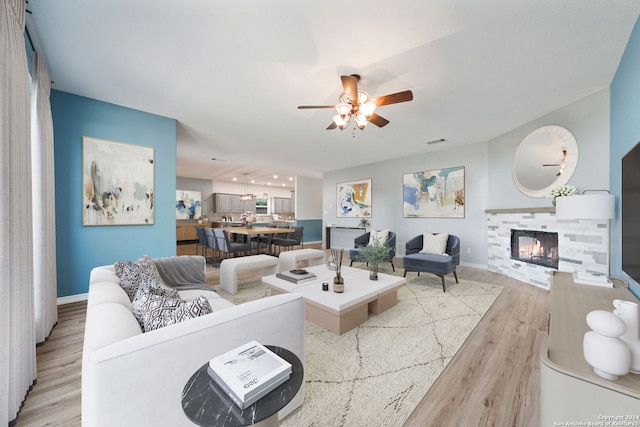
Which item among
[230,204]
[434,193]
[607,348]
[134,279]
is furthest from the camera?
[230,204]

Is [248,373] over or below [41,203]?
below

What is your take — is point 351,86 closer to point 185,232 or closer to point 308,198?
point 308,198

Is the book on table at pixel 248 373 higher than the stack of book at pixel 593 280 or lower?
higher

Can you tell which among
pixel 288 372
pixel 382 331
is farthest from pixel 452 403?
pixel 288 372

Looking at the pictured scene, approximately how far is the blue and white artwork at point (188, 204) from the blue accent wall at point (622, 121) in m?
10.8

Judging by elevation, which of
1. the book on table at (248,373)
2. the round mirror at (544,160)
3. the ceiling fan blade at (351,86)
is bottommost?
the book on table at (248,373)

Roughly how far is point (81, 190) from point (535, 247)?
6.71m

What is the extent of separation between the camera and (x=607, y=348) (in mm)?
872

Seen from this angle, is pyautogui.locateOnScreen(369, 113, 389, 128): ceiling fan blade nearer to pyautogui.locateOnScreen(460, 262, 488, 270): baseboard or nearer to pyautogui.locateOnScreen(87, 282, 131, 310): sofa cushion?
pyautogui.locateOnScreen(87, 282, 131, 310): sofa cushion

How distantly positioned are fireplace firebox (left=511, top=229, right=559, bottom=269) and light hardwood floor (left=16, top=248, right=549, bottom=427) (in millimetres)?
1379

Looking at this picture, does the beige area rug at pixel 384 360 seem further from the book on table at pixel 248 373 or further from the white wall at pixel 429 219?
the white wall at pixel 429 219

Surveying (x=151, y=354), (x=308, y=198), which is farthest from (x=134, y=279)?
(x=308, y=198)

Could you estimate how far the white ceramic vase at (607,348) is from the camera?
856mm

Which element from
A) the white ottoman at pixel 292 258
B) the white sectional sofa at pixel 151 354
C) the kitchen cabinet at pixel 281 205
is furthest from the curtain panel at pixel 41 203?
the kitchen cabinet at pixel 281 205
